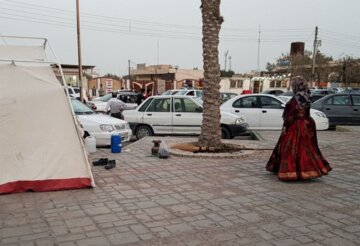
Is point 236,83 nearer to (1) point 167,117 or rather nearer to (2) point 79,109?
(1) point 167,117

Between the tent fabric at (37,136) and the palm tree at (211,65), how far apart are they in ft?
12.4

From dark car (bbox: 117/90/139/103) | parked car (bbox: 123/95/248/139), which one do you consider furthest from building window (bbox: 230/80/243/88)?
parked car (bbox: 123/95/248/139)

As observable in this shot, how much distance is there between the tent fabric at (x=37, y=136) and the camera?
228 inches

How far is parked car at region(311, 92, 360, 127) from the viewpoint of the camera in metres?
15.9

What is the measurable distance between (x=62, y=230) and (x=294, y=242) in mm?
2566

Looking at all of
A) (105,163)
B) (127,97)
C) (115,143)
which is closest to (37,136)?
(105,163)

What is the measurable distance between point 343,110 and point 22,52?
518 inches

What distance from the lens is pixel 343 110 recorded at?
1595 centimetres

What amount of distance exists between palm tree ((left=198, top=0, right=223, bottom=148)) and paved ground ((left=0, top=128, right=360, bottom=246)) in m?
1.56

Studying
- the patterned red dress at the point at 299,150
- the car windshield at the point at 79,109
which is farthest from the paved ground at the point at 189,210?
the car windshield at the point at 79,109

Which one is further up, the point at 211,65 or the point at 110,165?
the point at 211,65

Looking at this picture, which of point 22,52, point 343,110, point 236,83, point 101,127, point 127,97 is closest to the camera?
point 22,52

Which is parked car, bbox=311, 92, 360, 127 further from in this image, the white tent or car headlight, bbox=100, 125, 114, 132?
the white tent

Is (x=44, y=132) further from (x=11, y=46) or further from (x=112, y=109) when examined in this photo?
(x=112, y=109)
